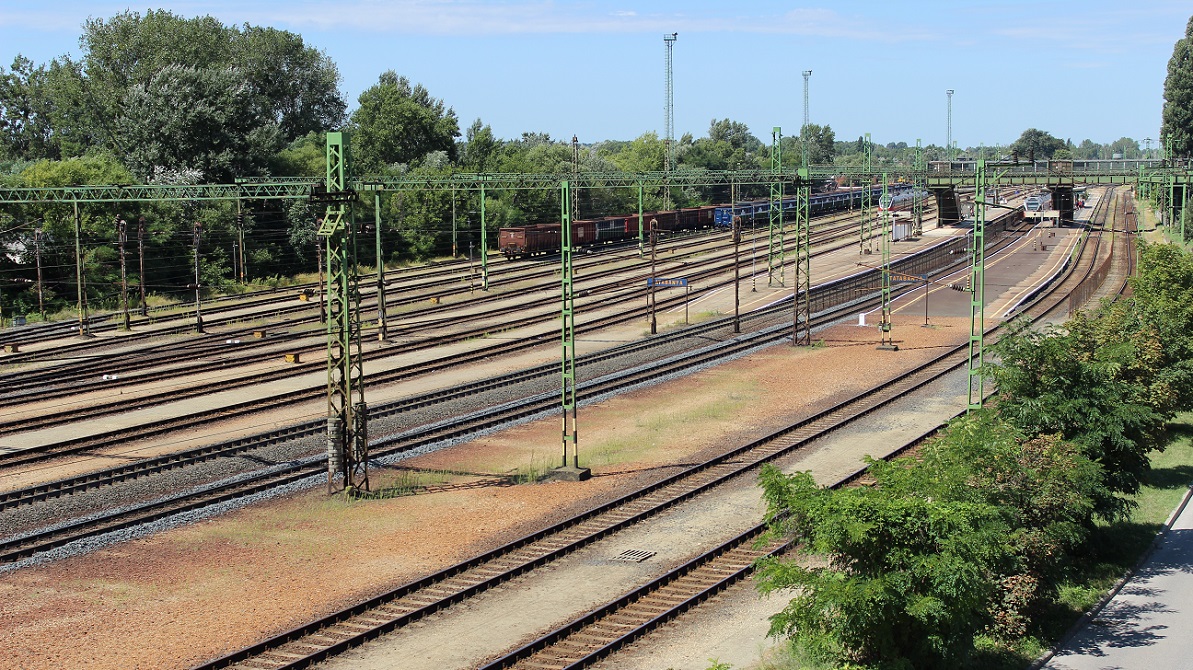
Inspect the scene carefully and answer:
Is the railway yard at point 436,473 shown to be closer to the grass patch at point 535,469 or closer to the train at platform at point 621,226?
the grass patch at point 535,469

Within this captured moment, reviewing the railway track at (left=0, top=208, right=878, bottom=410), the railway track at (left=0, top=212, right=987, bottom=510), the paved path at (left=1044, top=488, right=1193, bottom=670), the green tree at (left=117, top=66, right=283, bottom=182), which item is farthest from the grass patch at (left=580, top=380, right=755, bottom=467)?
the green tree at (left=117, top=66, right=283, bottom=182)

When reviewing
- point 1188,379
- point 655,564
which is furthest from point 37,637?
point 1188,379

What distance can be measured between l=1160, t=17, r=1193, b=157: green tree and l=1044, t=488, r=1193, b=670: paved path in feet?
286

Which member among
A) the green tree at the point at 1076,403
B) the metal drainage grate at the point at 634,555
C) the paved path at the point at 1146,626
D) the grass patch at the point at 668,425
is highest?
the green tree at the point at 1076,403

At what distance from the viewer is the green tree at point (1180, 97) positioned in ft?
322

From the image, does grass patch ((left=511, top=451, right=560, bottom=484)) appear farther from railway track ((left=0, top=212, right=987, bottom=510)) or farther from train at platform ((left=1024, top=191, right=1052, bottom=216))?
train at platform ((left=1024, top=191, right=1052, bottom=216))

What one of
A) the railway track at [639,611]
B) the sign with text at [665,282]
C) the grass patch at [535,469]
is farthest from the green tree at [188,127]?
the railway track at [639,611]

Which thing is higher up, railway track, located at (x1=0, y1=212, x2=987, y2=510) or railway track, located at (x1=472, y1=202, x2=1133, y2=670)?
railway track, located at (x1=0, y1=212, x2=987, y2=510)

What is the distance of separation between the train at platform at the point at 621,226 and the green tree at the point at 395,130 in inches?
719

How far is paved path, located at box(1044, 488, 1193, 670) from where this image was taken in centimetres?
1659

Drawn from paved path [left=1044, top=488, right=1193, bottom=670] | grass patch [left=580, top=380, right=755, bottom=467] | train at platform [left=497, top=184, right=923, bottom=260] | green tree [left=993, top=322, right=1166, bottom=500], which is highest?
train at platform [left=497, top=184, right=923, bottom=260]

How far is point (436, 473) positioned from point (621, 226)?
196 ft

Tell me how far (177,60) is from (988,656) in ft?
294

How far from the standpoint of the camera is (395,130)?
3880 inches
